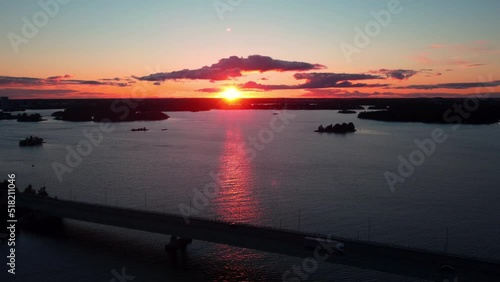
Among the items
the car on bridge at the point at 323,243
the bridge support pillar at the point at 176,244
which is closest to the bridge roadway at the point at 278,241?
the car on bridge at the point at 323,243

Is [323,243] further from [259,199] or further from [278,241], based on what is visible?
[259,199]

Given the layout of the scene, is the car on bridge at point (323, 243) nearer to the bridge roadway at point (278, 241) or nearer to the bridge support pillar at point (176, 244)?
the bridge roadway at point (278, 241)

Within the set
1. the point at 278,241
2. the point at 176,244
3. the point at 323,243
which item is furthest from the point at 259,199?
the point at 323,243

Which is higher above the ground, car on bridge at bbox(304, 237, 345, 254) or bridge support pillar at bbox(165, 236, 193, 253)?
car on bridge at bbox(304, 237, 345, 254)

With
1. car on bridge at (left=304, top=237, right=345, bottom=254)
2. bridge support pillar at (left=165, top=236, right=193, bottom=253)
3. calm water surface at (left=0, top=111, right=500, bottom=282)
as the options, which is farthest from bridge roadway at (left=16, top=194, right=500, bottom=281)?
calm water surface at (left=0, top=111, right=500, bottom=282)

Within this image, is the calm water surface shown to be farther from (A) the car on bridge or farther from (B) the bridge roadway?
(A) the car on bridge
